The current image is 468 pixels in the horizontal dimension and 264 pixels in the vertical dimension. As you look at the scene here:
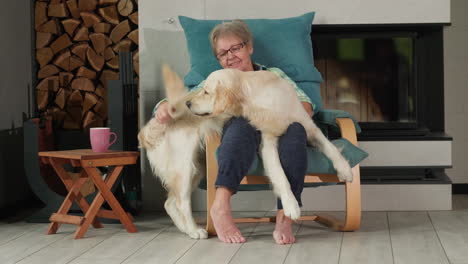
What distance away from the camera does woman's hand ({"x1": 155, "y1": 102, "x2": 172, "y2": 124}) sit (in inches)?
108

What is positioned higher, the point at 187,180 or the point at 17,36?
the point at 17,36

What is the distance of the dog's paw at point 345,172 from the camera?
8.75 feet

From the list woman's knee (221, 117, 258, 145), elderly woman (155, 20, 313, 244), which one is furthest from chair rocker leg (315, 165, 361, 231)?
woman's knee (221, 117, 258, 145)

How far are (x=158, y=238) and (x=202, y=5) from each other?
142 centimetres

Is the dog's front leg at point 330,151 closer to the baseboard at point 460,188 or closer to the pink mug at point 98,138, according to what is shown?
the pink mug at point 98,138

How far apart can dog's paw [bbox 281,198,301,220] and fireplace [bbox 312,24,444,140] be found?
4.07ft

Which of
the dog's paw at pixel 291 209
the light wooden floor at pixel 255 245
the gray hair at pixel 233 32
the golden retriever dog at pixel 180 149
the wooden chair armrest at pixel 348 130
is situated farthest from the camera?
the gray hair at pixel 233 32

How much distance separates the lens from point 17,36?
3740 millimetres

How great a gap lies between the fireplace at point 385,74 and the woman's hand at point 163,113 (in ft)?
3.97

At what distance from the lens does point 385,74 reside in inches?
145

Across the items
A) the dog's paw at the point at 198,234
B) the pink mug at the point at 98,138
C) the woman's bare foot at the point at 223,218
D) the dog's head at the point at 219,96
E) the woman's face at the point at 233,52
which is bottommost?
the dog's paw at the point at 198,234

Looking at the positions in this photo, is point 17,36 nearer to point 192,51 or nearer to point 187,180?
point 192,51

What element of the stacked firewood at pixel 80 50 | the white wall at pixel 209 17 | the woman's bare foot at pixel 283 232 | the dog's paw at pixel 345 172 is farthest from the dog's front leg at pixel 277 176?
the stacked firewood at pixel 80 50

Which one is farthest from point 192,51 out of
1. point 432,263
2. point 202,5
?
point 432,263
